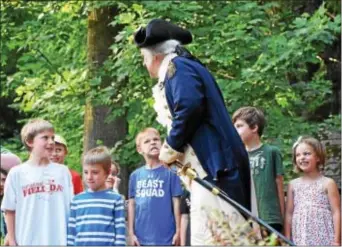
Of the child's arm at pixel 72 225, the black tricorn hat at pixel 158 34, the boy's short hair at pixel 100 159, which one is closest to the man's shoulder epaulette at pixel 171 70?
the black tricorn hat at pixel 158 34

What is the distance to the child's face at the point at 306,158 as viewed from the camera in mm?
7879

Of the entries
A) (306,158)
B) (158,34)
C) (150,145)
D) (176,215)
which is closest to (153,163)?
(150,145)

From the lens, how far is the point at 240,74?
12453 millimetres

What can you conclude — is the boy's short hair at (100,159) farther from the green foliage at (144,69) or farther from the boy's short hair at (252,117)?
the green foliage at (144,69)

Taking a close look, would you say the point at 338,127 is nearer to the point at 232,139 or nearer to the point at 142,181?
the point at 142,181

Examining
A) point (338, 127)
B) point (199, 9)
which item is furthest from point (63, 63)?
point (338, 127)

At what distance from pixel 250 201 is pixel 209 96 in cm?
63

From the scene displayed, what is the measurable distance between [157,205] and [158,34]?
220 cm

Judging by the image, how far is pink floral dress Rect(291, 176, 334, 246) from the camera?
7.80 m

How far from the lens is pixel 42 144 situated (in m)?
7.68

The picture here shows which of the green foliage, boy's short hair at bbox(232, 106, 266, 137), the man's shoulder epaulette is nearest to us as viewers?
the man's shoulder epaulette

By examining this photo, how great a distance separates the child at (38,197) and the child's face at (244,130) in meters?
1.24

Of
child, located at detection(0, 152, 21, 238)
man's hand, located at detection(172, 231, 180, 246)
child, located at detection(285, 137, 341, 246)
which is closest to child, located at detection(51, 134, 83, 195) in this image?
child, located at detection(0, 152, 21, 238)

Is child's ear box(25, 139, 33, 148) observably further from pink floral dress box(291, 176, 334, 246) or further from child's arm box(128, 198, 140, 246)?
pink floral dress box(291, 176, 334, 246)
